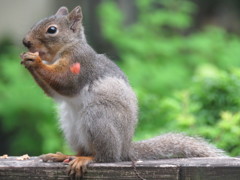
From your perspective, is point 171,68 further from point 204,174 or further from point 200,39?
point 204,174

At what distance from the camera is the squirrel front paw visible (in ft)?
13.5

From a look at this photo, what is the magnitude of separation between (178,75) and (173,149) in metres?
3.39

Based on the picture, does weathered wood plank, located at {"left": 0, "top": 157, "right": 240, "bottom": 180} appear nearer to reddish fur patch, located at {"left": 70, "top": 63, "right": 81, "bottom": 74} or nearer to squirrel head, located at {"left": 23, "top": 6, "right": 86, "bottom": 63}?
reddish fur patch, located at {"left": 70, "top": 63, "right": 81, "bottom": 74}

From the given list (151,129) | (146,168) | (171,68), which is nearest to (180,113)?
(151,129)

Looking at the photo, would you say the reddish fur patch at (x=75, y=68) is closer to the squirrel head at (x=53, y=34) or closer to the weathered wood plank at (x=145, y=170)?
the squirrel head at (x=53, y=34)

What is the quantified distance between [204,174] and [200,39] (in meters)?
5.21

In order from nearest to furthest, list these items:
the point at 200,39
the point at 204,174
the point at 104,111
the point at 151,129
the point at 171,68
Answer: the point at 204,174
the point at 104,111
the point at 151,129
the point at 171,68
the point at 200,39

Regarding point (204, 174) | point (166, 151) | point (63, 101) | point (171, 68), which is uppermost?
point (171, 68)

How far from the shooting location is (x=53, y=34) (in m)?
4.46

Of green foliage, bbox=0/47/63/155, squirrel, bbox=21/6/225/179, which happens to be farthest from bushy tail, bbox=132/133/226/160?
green foliage, bbox=0/47/63/155

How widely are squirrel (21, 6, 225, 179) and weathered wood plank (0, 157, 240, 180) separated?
0.47ft

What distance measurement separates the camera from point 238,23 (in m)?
13.8

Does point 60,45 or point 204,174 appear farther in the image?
point 60,45

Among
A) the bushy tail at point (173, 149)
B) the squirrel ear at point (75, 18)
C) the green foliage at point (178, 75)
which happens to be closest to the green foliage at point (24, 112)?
the green foliage at point (178, 75)
